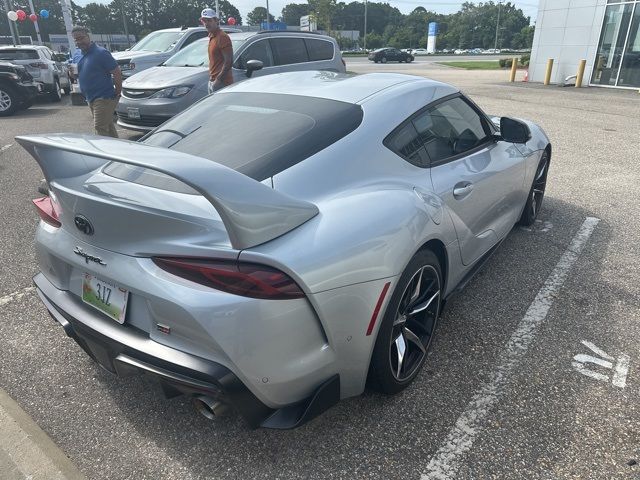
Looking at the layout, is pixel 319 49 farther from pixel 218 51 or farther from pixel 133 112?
pixel 133 112

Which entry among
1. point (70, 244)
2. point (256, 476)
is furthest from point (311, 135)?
point (256, 476)

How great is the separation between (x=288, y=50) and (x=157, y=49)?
15.4ft

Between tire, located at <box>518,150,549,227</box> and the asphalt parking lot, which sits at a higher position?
tire, located at <box>518,150,549,227</box>

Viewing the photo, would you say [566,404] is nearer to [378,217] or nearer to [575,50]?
[378,217]

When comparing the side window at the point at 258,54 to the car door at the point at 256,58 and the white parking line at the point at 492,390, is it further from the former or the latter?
the white parking line at the point at 492,390

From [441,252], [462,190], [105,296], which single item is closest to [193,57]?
[462,190]

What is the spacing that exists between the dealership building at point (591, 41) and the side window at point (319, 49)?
1263 cm

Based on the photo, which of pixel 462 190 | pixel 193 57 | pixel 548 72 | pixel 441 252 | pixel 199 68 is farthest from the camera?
pixel 548 72

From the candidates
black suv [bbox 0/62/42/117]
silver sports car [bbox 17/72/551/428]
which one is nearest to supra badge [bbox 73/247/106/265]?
silver sports car [bbox 17/72/551/428]

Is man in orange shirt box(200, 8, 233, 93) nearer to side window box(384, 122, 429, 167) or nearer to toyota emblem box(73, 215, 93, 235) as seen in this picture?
side window box(384, 122, 429, 167)

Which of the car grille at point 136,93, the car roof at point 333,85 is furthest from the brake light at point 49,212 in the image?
the car grille at point 136,93

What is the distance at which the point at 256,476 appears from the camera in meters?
2.00

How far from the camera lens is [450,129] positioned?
301 centimetres

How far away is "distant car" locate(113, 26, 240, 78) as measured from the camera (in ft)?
35.6
